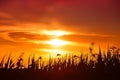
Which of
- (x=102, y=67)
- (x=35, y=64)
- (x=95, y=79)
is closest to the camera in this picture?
(x=95, y=79)

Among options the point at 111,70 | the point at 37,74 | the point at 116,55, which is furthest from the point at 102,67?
the point at 37,74

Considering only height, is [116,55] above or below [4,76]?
above

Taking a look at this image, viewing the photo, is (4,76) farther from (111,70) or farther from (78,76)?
(111,70)

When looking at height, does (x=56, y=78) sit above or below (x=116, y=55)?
below

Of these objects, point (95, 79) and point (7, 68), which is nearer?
point (95, 79)

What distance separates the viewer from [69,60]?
41.2ft

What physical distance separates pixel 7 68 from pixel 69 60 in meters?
2.80

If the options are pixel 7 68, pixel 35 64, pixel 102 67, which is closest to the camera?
pixel 102 67

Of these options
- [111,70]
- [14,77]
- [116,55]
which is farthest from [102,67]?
[14,77]

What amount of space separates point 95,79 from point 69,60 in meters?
3.29

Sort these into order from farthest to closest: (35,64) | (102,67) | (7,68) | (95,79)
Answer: (35,64)
(7,68)
(102,67)
(95,79)

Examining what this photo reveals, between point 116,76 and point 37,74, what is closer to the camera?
point 116,76

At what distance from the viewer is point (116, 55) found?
1142cm

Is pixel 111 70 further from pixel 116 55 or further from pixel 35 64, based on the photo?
pixel 35 64
